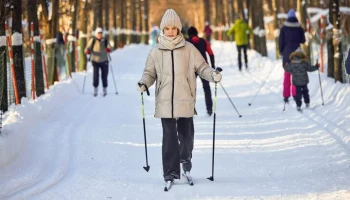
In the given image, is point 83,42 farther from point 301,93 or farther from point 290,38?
point 301,93

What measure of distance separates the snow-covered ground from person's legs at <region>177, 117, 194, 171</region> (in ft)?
0.86

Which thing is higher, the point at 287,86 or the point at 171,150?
the point at 171,150

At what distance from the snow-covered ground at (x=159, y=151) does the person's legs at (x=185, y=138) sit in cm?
26

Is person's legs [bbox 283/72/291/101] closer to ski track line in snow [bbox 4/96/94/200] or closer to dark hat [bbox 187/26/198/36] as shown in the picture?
dark hat [bbox 187/26/198/36]

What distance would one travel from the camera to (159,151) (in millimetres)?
9367

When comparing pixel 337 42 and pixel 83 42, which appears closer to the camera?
pixel 337 42

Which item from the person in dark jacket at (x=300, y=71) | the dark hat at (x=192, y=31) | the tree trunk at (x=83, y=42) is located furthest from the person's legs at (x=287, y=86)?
the tree trunk at (x=83, y=42)

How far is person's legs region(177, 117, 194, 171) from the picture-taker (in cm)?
720

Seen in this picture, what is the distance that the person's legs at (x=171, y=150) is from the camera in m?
7.06

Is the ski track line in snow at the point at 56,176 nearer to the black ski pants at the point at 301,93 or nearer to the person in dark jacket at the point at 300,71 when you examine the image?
the black ski pants at the point at 301,93

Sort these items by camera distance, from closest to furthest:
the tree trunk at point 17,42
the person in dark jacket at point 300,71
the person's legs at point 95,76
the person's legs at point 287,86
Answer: the tree trunk at point 17,42 < the person in dark jacket at point 300,71 < the person's legs at point 287,86 < the person's legs at point 95,76

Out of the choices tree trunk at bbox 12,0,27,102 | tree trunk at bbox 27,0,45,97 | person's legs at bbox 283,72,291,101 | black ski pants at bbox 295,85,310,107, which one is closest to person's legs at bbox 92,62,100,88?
tree trunk at bbox 27,0,45,97

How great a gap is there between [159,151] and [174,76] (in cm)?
259

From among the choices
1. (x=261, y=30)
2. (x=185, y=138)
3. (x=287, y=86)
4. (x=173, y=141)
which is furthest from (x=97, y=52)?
(x=261, y=30)
